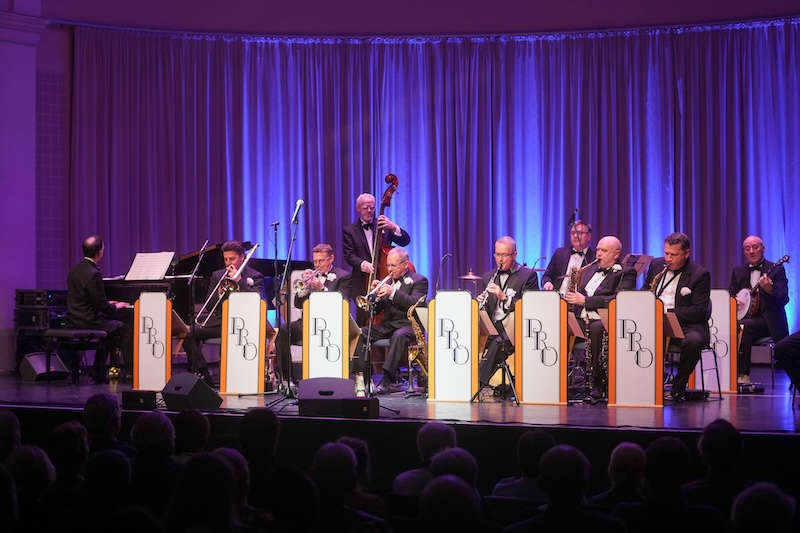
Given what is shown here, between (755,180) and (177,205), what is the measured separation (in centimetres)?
715

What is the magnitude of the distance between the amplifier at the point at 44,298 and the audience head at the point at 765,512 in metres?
8.97

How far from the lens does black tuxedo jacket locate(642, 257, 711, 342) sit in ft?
25.7

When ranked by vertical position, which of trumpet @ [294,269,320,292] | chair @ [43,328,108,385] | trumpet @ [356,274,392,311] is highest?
trumpet @ [294,269,320,292]

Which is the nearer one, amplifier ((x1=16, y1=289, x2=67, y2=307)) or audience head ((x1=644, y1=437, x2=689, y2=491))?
audience head ((x1=644, y1=437, x2=689, y2=491))

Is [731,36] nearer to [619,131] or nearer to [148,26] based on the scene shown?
[619,131]

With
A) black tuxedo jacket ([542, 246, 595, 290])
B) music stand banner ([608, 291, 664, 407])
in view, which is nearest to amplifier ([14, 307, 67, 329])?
black tuxedo jacket ([542, 246, 595, 290])

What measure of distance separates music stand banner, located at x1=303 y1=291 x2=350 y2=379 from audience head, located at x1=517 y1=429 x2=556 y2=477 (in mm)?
3646

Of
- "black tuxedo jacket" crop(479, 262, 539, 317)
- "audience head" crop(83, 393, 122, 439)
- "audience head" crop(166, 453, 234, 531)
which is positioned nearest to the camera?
"audience head" crop(166, 453, 234, 531)

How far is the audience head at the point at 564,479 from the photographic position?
3.39 m

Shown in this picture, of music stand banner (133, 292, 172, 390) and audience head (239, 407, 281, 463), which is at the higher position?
music stand banner (133, 292, 172, 390)

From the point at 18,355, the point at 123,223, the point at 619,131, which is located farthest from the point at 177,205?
the point at 619,131

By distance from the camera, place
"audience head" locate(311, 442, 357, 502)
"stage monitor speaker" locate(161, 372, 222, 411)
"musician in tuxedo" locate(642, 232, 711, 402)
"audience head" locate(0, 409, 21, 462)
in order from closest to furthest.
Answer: "audience head" locate(311, 442, 357, 502)
"audience head" locate(0, 409, 21, 462)
"stage monitor speaker" locate(161, 372, 222, 411)
"musician in tuxedo" locate(642, 232, 711, 402)

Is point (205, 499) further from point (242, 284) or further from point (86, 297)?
point (86, 297)

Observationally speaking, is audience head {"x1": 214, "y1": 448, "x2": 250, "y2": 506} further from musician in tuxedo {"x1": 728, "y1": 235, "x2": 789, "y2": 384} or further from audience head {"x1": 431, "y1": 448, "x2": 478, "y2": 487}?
musician in tuxedo {"x1": 728, "y1": 235, "x2": 789, "y2": 384}
